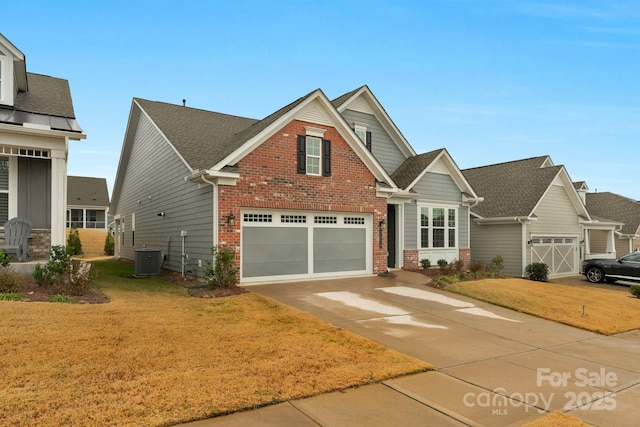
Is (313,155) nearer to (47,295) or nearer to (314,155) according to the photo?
(314,155)

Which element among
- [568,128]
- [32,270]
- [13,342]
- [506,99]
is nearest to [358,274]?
[32,270]

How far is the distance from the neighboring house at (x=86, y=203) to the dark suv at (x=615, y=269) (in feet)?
139

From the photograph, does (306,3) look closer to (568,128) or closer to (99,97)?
(99,97)

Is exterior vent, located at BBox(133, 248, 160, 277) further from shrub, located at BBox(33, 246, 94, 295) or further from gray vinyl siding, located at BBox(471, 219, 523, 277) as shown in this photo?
gray vinyl siding, located at BBox(471, 219, 523, 277)

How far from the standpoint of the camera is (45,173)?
12.1 m

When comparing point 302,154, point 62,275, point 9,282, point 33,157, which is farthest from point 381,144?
point 9,282

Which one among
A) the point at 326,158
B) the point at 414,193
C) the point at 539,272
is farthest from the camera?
the point at 539,272

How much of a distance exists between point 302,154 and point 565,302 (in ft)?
31.4

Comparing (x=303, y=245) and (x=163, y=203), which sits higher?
(x=163, y=203)

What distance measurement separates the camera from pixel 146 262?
14797 mm

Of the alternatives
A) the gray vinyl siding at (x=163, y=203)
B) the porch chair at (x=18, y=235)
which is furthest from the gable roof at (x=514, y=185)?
the porch chair at (x=18, y=235)

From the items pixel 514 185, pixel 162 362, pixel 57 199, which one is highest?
pixel 514 185

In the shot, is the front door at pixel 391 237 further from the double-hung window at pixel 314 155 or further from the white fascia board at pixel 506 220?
the white fascia board at pixel 506 220

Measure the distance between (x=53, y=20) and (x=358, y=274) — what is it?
50.6ft
